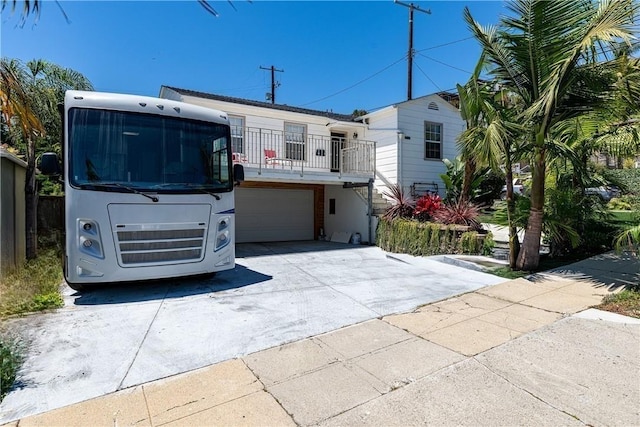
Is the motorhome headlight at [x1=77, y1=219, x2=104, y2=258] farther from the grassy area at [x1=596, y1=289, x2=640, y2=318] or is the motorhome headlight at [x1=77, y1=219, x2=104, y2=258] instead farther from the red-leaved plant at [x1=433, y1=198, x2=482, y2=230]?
the red-leaved plant at [x1=433, y1=198, x2=482, y2=230]

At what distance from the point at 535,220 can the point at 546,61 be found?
291 centimetres

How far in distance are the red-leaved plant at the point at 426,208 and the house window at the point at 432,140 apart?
3519mm

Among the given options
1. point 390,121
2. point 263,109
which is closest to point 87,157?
point 263,109

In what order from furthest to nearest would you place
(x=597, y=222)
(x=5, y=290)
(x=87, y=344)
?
(x=597, y=222) < (x=5, y=290) < (x=87, y=344)

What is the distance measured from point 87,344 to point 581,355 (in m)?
5.00

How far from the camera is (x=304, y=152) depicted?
1316 cm

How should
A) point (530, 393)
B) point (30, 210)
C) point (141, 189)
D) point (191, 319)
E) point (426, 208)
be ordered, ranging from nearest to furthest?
1. point (530, 393)
2. point (191, 319)
3. point (141, 189)
4. point (30, 210)
5. point (426, 208)

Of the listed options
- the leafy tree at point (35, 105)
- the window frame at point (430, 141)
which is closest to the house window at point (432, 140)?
the window frame at point (430, 141)

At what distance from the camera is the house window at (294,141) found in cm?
1298

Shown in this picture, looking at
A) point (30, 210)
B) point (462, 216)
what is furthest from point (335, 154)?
point (30, 210)

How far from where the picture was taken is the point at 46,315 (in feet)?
14.9

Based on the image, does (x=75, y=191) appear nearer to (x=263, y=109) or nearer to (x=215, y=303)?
(x=215, y=303)

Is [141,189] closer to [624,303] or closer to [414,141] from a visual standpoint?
[624,303]

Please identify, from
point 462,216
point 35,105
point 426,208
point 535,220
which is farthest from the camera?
point 426,208
